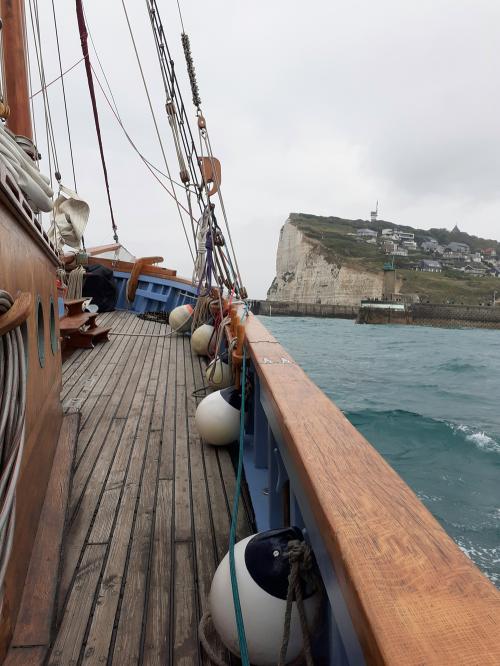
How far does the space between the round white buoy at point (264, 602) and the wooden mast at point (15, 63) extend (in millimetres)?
4602

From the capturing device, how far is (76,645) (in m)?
1.34

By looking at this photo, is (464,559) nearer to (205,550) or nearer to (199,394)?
(205,550)

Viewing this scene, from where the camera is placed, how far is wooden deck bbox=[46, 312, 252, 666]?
1.38 metres

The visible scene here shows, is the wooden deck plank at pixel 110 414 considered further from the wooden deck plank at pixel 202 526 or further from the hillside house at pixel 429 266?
the hillside house at pixel 429 266

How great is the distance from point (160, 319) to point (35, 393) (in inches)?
235

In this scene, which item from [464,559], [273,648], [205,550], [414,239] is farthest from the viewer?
[414,239]

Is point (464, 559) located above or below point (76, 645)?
above

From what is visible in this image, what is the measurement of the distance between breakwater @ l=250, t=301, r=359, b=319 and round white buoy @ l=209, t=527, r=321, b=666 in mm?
50051

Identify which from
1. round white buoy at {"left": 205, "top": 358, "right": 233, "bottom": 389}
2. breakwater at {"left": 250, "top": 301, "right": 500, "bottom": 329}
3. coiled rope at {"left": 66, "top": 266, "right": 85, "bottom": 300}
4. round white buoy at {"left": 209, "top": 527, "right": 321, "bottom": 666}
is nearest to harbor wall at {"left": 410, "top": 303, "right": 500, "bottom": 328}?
breakwater at {"left": 250, "top": 301, "right": 500, "bottom": 329}

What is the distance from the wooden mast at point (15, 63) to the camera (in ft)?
13.7

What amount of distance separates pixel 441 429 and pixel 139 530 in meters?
5.90

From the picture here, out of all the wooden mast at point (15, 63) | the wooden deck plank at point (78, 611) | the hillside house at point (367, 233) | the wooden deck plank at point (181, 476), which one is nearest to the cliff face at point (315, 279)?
the hillside house at point (367, 233)

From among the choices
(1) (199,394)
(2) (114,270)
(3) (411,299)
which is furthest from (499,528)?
(3) (411,299)

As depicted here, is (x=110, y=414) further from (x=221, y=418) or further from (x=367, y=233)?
(x=367, y=233)
